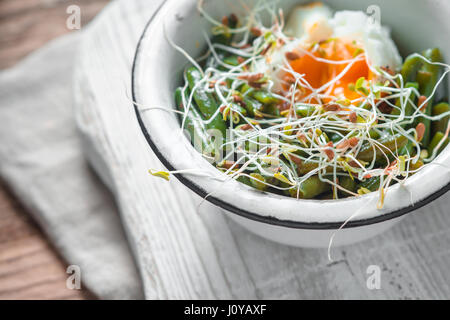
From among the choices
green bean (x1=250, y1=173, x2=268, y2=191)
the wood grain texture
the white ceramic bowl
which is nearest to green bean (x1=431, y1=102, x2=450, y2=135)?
the white ceramic bowl

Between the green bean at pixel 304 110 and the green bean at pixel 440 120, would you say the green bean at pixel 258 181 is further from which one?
the green bean at pixel 440 120

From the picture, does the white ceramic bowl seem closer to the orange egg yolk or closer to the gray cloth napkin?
the orange egg yolk

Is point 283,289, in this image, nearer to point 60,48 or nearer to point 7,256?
point 7,256

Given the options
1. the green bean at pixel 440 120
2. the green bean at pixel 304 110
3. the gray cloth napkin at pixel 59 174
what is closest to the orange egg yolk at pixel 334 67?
the green bean at pixel 304 110

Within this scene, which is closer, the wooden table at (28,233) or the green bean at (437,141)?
the green bean at (437,141)

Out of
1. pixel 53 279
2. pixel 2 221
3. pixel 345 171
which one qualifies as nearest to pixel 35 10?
pixel 2 221
